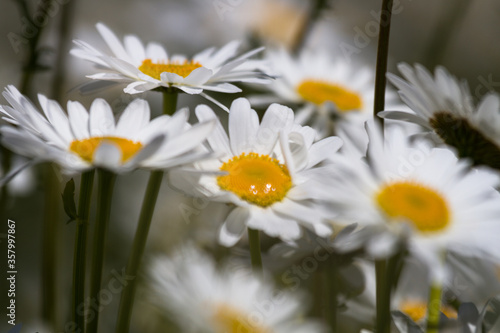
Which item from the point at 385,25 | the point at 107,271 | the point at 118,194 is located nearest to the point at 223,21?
the point at 118,194

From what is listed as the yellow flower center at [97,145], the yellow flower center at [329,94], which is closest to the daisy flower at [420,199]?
the yellow flower center at [97,145]

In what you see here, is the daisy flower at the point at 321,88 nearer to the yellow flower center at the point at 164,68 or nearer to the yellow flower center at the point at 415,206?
the yellow flower center at the point at 164,68

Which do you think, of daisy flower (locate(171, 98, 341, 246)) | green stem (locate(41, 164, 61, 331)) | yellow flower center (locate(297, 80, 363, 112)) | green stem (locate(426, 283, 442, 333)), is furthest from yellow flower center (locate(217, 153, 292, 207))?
yellow flower center (locate(297, 80, 363, 112))

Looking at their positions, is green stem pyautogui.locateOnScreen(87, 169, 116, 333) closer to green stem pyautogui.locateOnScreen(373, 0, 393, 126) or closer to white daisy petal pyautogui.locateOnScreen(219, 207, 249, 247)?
white daisy petal pyautogui.locateOnScreen(219, 207, 249, 247)

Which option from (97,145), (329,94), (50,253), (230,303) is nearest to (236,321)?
(230,303)

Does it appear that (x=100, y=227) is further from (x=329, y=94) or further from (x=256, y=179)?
(x=329, y=94)

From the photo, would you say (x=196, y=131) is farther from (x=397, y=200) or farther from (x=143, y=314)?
(x=143, y=314)
